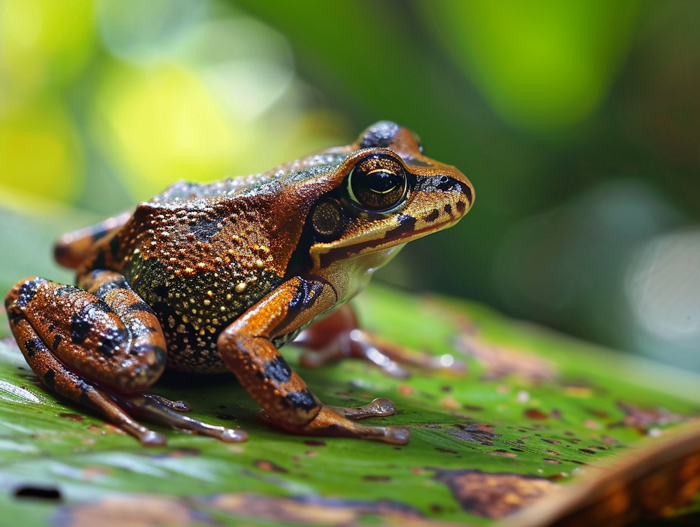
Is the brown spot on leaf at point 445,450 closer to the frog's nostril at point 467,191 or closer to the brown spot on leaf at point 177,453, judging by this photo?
the brown spot on leaf at point 177,453

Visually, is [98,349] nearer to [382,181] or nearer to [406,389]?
[382,181]

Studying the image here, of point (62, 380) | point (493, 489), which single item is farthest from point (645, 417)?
point (62, 380)

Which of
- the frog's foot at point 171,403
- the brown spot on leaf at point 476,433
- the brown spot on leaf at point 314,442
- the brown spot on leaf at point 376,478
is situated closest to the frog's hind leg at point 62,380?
the frog's foot at point 171,403

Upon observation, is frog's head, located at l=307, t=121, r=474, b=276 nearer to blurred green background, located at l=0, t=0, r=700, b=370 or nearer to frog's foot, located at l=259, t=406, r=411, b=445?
frog's foot, located at l=259, t=406, r=411, b=445

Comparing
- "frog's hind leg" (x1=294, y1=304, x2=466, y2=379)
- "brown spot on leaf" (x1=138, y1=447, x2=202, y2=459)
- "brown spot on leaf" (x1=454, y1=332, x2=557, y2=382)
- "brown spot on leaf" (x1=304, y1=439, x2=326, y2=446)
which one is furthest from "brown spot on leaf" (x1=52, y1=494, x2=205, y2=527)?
"brown spot on leaf" (x1=454, y1=332, x2=557, y2=382)

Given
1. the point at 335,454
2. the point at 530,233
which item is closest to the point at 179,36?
the point at 530,233

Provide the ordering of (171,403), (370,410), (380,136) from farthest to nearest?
(380,136), (370,410), (171,403)
